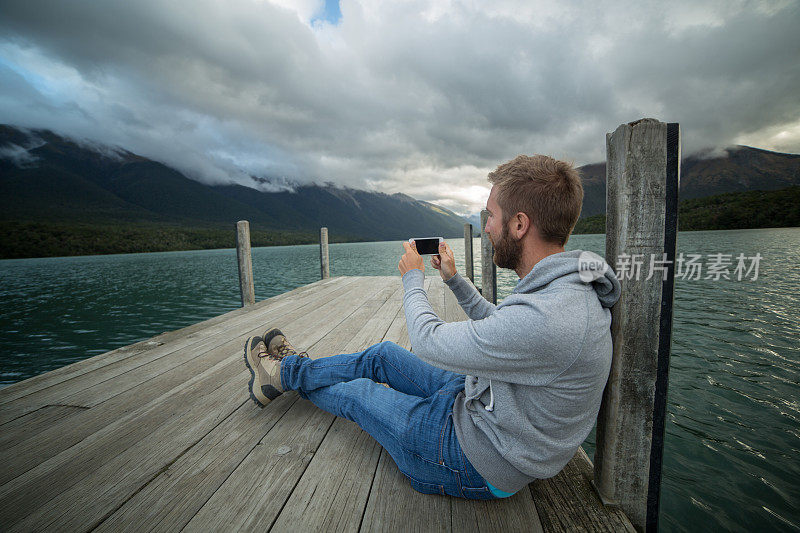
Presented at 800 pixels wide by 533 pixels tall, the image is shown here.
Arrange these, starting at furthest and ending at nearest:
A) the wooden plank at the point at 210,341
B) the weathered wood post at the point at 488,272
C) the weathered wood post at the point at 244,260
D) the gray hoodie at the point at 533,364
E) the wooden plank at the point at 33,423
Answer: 1. the weathered wood post at the point at 244,260
2. the weathered wood post at the point at 488,272
3. the wooden plank at the point at 210,341
4. the wooden plank at the point at 33,423
5. the gray hoodie at the point at 533,364

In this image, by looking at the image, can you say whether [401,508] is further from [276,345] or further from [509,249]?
[276,345]

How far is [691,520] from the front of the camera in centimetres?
272

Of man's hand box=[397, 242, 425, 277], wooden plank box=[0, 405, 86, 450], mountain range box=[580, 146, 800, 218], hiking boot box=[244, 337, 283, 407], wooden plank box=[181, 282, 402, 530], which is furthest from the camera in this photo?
mountain range box=[580, 146, 800, 218]

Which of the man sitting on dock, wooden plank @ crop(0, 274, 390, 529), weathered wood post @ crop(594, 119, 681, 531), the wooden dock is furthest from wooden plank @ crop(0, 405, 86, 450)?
weathered wood post @ crop(594, 119, 681, 531)

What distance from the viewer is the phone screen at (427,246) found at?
1990mm

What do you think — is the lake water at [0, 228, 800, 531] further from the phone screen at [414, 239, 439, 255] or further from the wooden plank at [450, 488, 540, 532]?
the phone screen at [414, 239, 439, 255]

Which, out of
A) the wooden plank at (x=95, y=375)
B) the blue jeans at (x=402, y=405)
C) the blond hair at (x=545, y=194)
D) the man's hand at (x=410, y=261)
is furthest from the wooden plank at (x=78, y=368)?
the blond hair at (x=545, y=194)

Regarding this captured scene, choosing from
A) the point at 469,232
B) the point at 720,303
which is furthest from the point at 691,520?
the point at 720,303

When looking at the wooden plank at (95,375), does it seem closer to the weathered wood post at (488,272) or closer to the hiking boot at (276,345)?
the hiking boot at (276,345)

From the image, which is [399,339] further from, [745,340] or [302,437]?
[745,340]

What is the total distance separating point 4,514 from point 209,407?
3.45 feet

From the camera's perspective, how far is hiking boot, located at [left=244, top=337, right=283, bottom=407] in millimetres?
2312

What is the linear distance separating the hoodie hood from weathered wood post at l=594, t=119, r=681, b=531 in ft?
0.62

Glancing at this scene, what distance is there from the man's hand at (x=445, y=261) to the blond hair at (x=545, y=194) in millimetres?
491
